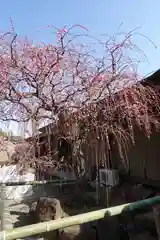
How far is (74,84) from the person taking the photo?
3371 millimetres

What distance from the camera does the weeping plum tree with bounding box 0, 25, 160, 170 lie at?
10.6 feet

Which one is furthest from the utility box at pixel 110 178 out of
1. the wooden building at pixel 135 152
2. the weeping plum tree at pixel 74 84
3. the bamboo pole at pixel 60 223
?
the bamboo pole at pixel 60 223

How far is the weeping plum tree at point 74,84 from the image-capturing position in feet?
10.6

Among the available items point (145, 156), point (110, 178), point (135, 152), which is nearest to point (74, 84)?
point (145, 156)

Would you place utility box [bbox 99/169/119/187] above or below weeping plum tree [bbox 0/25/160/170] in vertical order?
below

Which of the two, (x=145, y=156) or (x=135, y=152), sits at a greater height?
(x=135, y=152)

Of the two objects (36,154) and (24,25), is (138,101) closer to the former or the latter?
(36,154)

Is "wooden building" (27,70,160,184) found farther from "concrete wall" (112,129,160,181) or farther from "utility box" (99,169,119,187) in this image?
"utility box" (99,169,119,187)

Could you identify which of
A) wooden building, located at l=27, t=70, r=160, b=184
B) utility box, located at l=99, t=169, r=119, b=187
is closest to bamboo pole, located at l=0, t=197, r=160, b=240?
wooden building, located at l=27, t=70, r=160, b=184

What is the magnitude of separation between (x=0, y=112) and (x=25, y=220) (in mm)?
2347

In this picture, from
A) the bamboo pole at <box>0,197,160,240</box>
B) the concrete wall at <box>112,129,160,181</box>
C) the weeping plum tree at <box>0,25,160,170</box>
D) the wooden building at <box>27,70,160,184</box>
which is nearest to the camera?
the bamboo pole at <box>0,197,160,240</box>

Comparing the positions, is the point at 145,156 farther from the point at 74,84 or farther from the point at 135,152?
the point at 74,84

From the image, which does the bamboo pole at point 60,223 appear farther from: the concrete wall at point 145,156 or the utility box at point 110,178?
the utility box at point 110,178

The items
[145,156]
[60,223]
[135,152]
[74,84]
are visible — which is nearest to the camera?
[60,223]
